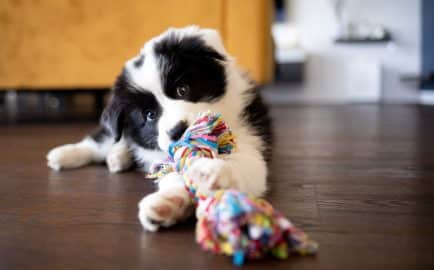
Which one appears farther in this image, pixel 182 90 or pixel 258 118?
pixel 258 118

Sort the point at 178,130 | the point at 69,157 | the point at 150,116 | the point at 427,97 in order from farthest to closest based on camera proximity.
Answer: the point at 427,97 → the point at 69,157 → the point at 150,116 → the point at 178,130

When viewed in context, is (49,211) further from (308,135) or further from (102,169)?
(308,135)

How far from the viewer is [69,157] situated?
1990mm

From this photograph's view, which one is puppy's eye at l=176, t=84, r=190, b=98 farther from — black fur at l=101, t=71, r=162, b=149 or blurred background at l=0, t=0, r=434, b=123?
blurred background at l=0, t=0, r=434, b=123

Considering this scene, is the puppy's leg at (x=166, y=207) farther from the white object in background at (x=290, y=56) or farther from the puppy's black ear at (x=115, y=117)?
the white object in background at (x=290, y=56)

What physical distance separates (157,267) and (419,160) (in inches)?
A: 57.6

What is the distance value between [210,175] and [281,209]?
11.8 inches

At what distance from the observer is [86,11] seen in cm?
331

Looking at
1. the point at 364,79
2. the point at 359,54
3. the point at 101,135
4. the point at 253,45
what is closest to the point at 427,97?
the point at 364,79

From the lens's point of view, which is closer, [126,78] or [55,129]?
[126,78]

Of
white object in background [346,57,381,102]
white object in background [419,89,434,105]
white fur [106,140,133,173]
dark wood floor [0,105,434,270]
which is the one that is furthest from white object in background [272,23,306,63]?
white fur [106,140,133,173]

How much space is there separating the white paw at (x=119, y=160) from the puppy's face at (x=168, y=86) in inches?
5.9

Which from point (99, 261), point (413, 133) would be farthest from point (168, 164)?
point (413, 133)

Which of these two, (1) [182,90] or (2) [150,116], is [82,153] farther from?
(1) [182,90]
